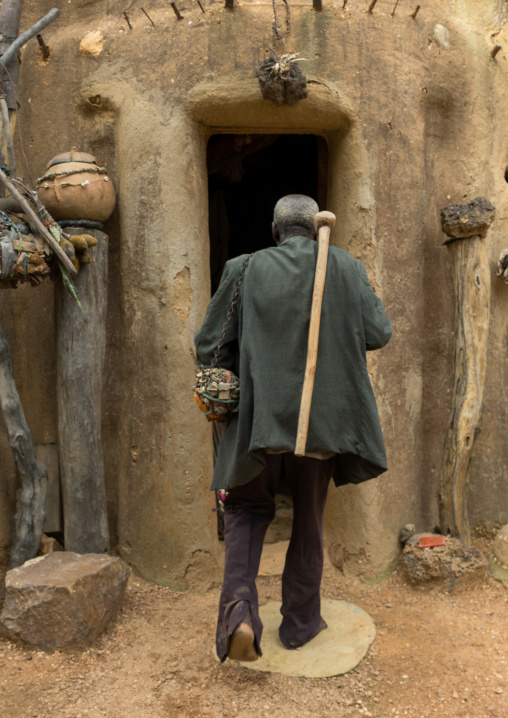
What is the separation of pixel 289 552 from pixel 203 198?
2.10 metres

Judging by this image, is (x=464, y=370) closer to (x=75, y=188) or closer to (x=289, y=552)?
(x=289, y=552)

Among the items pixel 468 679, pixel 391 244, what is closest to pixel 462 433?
pixel 391 244

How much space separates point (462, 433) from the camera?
12.7ft

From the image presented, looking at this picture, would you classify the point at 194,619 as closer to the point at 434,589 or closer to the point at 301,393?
the point at 434,589

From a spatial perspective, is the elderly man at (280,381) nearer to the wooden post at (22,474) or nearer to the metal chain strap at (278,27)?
the wooden post at (22,474)

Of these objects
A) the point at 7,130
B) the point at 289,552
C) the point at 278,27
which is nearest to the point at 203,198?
the point at 278,27

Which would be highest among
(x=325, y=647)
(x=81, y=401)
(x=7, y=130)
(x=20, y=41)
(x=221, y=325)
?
(x=20, y=41)

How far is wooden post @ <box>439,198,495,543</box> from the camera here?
3861 millimetres

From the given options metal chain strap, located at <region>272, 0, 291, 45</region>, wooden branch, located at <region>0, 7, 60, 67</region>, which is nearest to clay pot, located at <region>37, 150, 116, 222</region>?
wooden branch, located at <region>0, 7, 60, 67</region>

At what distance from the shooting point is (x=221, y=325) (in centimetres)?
271

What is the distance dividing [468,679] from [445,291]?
2.20m

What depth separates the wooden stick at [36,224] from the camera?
10.7 ft

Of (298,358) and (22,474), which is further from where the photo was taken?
(22,474)

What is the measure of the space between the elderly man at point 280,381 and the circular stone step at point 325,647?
1.29 ft
